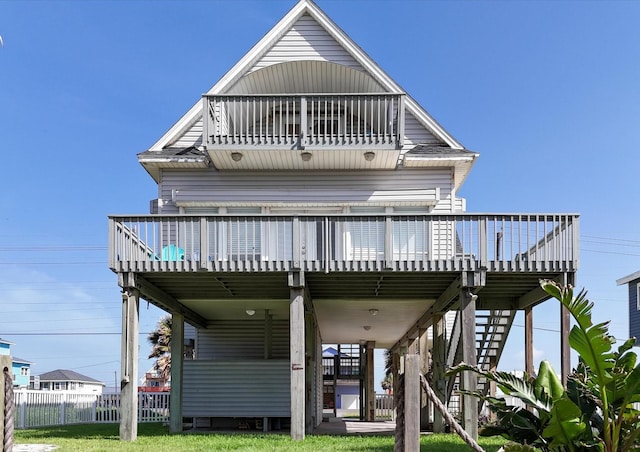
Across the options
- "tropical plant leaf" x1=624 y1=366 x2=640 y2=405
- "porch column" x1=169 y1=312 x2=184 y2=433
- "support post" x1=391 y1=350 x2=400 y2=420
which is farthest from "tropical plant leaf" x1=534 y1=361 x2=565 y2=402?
"porch column" x1=169 y1=312 x2=184 y2=433

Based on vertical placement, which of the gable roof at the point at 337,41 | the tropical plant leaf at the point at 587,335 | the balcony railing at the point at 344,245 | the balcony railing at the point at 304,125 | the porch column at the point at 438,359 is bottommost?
the porch column at the point at 438,359

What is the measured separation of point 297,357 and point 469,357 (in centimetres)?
318

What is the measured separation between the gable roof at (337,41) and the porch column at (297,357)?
20.7ft

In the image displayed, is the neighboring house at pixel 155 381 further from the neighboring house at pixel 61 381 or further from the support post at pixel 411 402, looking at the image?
the support post at pixel 411 402

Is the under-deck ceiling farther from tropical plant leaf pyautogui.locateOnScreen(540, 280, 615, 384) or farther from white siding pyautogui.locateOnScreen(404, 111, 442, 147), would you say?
tropical plant leaf pyautogui.locateOnScreen(540, 280, 615, 384)

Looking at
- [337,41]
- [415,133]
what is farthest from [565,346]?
[337,41]

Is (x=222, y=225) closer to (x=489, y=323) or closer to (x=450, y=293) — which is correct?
(x=450, y=293)

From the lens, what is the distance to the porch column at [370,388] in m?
27.8

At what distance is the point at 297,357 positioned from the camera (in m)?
13.8

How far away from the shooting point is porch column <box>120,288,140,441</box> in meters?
13.7

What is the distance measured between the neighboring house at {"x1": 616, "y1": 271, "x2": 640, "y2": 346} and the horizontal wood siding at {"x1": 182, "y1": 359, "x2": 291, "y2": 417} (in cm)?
2125

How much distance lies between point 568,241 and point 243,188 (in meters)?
8.54

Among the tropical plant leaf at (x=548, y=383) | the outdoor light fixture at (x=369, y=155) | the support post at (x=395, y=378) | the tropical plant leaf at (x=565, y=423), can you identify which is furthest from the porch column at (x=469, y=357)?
the tropical plant leaf at (x=565, y=423)

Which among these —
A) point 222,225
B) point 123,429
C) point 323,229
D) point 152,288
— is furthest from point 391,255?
point 123,429
